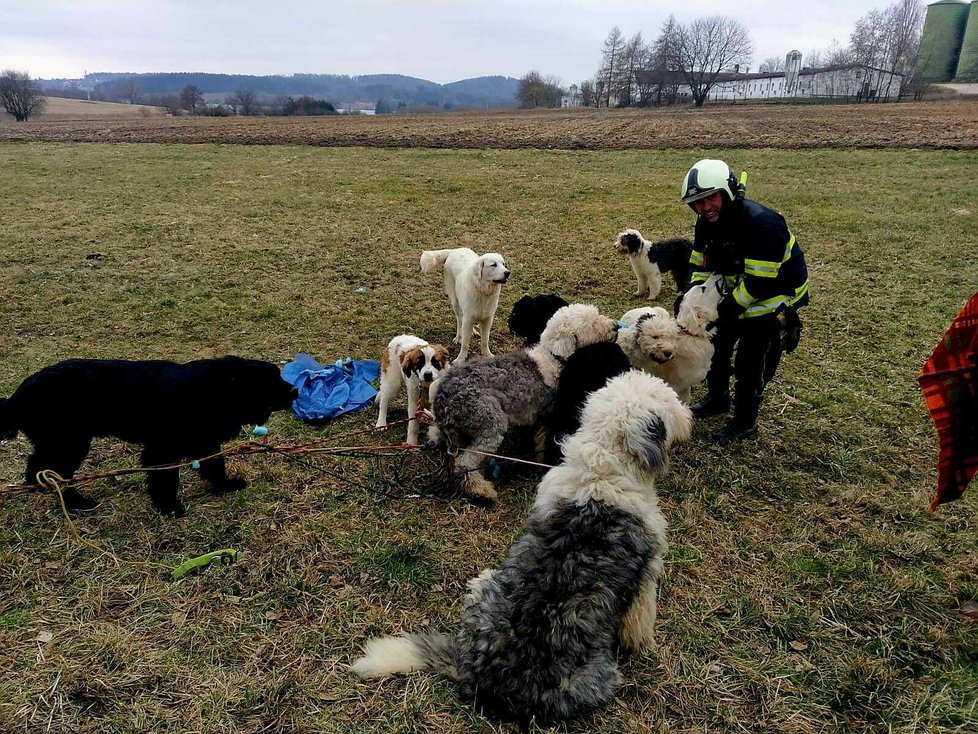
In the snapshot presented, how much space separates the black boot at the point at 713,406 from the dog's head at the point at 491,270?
2516mm

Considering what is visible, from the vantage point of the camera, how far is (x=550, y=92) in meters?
84.6

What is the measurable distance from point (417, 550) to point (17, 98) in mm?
80173

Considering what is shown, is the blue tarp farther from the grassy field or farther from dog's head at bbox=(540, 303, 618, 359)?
dog's head at bbox=(540, 303, 618, 359)

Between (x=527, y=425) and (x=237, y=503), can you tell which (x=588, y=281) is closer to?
(x=527, y=425)

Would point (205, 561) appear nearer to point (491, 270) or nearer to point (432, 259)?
point (491, 270)

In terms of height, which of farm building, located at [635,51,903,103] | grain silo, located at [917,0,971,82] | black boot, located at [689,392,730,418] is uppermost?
grain silo, located at [917,0,971,82]

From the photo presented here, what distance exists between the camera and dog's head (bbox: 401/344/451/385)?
477 centimetres

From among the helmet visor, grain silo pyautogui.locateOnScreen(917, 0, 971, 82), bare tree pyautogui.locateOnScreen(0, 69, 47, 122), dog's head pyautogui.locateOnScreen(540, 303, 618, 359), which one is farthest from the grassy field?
grain silo pyautogui.locateOnScreen(917, 0, 971, 82)

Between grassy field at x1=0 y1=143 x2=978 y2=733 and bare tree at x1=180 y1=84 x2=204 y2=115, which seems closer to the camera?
grassy field at x1=0 y1=143 x2=978 y2=733

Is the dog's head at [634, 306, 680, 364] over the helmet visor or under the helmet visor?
under

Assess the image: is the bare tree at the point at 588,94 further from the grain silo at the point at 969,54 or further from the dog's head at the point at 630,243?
the dog's head at the point at 630,243

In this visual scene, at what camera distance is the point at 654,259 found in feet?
26.7

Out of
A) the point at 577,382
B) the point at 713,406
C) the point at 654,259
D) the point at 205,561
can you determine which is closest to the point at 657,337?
the point at 577,382

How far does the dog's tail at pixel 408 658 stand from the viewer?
289cm
